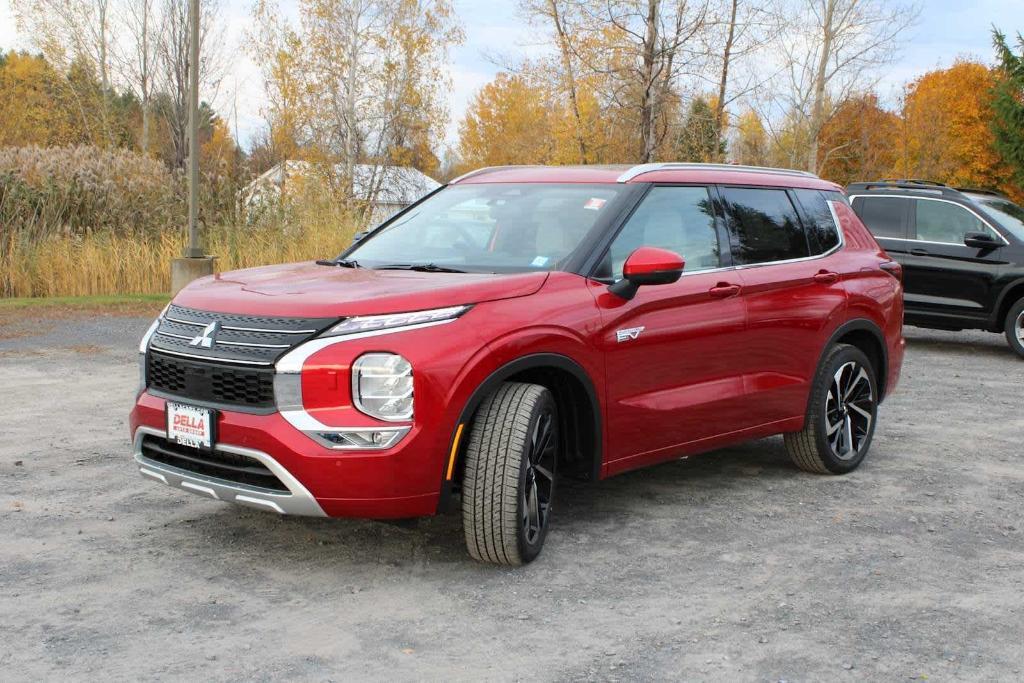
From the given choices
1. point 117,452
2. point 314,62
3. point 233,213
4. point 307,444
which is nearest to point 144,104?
point 314,62

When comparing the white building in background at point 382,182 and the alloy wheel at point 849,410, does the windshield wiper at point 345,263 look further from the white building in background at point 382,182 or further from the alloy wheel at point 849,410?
the white building in background at point 382,182

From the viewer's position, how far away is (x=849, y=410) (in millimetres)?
6805

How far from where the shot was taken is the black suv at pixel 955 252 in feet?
41.7

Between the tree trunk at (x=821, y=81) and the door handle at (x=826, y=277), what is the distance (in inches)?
1325

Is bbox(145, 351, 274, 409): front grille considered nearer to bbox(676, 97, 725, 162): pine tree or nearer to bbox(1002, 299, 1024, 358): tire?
bbox(1002, 299, 1024, 358): tire

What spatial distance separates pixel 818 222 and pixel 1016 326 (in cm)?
707

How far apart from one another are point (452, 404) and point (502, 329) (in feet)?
1.36

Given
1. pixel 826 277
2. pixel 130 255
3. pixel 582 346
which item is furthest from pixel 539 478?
pixel 130 255

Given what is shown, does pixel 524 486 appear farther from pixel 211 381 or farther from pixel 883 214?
pixel 883 214

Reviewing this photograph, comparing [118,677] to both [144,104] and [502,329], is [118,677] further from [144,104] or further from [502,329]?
[144,104]

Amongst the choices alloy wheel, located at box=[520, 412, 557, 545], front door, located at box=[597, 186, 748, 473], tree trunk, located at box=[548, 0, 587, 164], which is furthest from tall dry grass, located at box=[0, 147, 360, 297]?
alloy wheel, located at box=[520, 412, 557, 545]

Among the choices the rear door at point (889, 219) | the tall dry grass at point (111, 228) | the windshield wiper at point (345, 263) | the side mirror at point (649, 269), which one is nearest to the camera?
the side mirror at point (649, 269)

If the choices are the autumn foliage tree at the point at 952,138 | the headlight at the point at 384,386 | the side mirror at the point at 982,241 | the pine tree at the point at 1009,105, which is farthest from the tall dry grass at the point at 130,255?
the autumn foliage tree at the point at 952,138

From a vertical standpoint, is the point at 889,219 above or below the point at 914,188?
below
